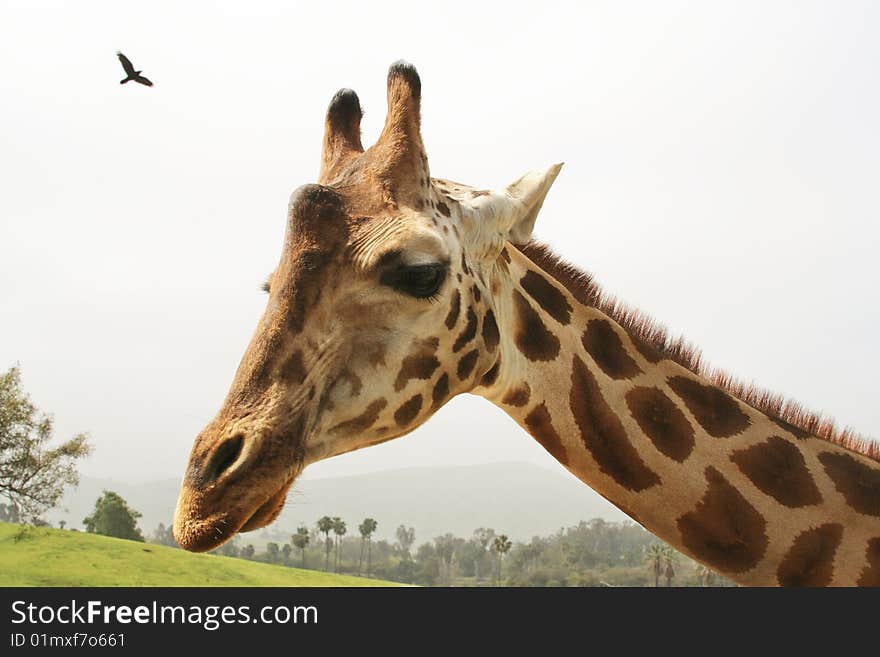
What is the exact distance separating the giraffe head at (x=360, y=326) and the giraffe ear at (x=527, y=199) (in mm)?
15

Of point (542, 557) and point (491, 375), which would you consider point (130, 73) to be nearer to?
point (491, 375)

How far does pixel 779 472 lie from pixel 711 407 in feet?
2.02

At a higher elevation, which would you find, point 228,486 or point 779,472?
point 779,472

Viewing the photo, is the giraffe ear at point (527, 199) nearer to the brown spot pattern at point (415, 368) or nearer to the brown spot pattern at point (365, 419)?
the brown spot pattern at point (415, 368)

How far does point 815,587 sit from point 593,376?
1.95 meters

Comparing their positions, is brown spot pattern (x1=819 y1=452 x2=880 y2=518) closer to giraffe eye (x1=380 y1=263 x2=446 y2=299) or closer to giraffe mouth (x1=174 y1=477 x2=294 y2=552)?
giraffe eye (x1=380 y1=263 x2=446 y2=299)

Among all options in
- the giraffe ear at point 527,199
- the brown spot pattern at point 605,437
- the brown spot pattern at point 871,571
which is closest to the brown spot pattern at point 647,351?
the brown spot pattern at point 605,437

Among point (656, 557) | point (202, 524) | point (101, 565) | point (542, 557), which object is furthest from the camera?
point (542, 557)

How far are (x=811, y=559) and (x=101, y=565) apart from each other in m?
74.6

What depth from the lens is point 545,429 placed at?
4.99 metres

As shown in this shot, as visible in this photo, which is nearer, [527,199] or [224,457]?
[224,457]

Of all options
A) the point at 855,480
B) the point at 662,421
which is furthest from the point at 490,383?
the point at 855,480

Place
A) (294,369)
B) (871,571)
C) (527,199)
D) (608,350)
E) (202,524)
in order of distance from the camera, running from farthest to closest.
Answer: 1. (608,350)
2. (527,199)
3. (871,571)
4. (294,369)
5. (202,524)
